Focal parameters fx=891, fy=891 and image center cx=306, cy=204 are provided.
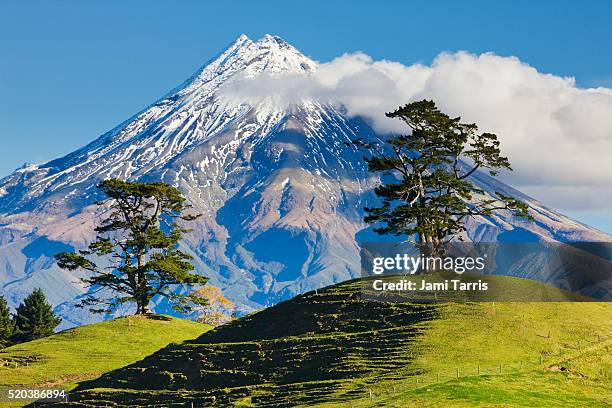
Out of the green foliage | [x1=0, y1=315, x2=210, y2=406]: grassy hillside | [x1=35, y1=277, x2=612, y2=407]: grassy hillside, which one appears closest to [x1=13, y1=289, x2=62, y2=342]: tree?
[x1=0, y1=315, x2=210, y2=406]: grassy hillside

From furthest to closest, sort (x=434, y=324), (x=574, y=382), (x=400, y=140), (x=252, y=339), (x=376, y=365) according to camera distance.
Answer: (x=400, y=140)
(x=252, y=339)
(x=434, y=324)
(x=376, y=365)
(x=574, y=382)

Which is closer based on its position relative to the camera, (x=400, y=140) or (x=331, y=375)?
(x=331, y=375)

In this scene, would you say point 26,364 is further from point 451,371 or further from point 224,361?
point 451,371

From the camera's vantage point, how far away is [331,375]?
216 feet

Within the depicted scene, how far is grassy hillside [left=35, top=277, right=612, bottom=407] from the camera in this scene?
57.8 meters

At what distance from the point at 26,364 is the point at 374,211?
39496 mm

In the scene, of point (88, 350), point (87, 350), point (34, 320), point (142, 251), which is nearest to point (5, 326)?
point (34, 320)

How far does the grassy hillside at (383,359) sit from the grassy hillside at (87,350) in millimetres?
8735

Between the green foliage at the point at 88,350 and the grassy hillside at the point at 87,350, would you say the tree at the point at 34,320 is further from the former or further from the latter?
the green foliage at the point at 88,350

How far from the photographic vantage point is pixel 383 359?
6662 centimetres

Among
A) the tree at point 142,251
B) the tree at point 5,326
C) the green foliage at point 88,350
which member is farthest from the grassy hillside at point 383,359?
the tree at point 5,326

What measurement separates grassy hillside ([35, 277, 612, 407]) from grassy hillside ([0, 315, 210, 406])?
28.7 ft

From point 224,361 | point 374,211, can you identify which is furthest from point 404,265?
point 224,361

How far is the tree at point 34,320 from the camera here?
129 m
